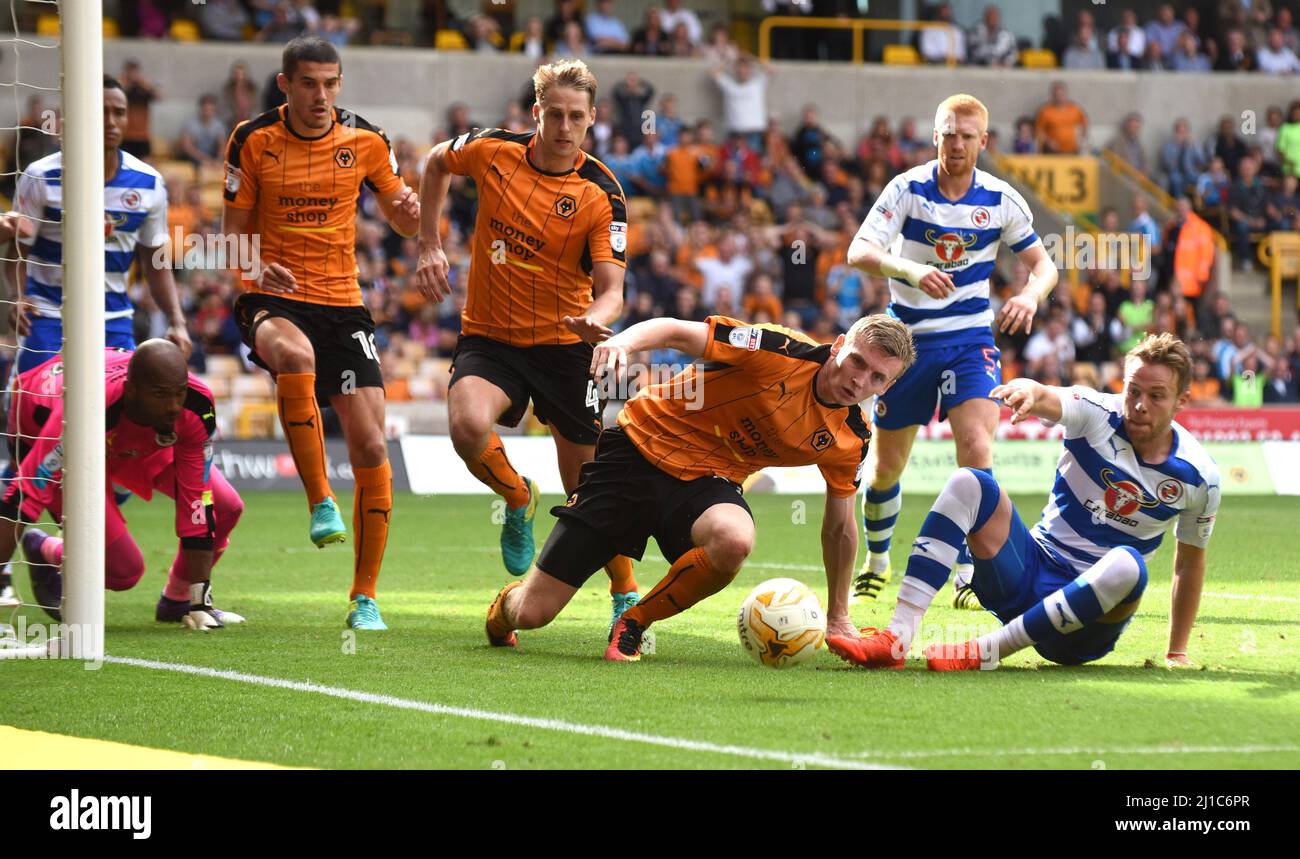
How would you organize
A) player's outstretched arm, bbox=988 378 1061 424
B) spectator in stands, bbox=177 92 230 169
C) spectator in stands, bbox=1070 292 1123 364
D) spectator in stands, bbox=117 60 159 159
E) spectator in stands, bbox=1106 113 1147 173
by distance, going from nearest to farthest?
player's outstretched arm, bbox=988 378 1061 424, spectator in stands, bbox=117 60 159 159, spectator in stands, bbox=177 92 230 169, spectator in stands, bbox=1070 292 1123 364, spectator in stands, bbox=1106 113 1147 173

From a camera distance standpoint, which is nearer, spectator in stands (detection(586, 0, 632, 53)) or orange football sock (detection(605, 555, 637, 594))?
orange football sock (detection(605, 555, 637, 594))

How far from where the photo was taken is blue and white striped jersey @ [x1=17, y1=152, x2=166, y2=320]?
26.5 ft

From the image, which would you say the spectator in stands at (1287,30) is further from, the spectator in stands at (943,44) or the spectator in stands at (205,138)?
the spectator in stands at (205,138)

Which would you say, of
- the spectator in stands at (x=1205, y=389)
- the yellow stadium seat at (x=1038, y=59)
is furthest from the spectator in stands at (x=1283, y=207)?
the yellow stadium seat at (x=1038, y=59)

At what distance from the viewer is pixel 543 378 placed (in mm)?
7516

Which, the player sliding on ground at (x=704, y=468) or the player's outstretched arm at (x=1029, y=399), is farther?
the player sliding on ground at (x=704, y=468)

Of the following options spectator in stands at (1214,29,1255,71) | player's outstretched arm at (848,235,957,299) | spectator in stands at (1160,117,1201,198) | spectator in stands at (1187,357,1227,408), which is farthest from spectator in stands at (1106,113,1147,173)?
player's outstretched arm at (848,235,957,299)

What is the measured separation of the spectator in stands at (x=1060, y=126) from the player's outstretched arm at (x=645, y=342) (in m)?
18.6

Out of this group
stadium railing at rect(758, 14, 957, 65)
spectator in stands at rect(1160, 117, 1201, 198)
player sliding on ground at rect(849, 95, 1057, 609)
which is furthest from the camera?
stadium railing at rect(758, 14, 957, 65)

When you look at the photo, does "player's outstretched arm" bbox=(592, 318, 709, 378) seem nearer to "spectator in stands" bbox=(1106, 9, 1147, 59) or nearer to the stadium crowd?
the stadium crowd

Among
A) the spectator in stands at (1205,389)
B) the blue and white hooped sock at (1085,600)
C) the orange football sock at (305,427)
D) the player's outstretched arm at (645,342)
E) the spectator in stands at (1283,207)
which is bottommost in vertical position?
the spectator in stands at (1205,389)

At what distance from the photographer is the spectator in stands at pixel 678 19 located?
23.6 metres

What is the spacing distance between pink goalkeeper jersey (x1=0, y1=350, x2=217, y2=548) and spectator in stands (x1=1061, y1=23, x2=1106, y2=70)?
1953 cm

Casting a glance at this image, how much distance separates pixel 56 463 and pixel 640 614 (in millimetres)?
2485
